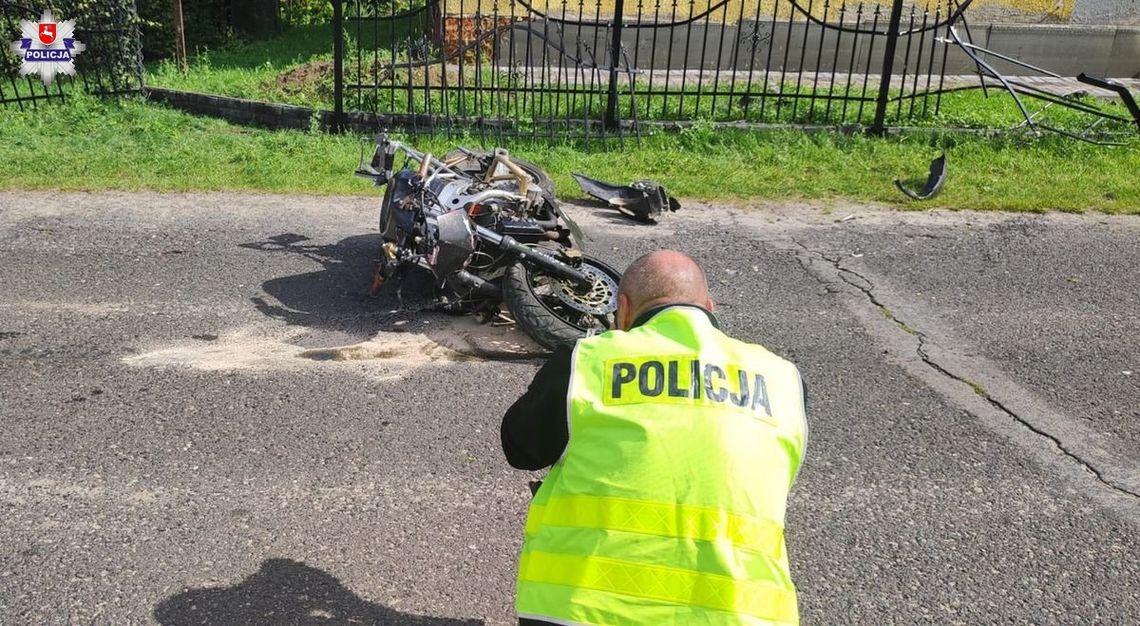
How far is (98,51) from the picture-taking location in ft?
37.0

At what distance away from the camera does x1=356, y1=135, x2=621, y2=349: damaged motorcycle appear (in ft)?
19.0

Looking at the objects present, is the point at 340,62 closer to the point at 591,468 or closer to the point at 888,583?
the point at 888,583

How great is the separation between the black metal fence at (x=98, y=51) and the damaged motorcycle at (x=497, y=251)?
6.29 m

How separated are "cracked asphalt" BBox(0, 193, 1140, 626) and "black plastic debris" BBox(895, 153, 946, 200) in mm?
1236

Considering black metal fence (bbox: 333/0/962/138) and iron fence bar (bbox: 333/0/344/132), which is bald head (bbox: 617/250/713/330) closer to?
black metal fence (bbox: 333/0/962/138)

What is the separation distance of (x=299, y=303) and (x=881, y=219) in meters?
4.92

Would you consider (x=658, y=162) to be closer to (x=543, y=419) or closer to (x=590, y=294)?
(x=590, y=294)

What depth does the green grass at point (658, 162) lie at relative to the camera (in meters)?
8.90

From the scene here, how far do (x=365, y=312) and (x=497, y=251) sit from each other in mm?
919

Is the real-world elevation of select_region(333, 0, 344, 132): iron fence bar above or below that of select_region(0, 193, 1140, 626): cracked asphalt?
above

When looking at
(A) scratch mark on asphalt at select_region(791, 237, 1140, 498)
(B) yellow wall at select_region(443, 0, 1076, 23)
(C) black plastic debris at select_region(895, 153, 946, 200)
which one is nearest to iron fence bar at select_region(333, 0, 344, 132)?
(B) yellow wall at select_region(443, 0, 1076, 23)

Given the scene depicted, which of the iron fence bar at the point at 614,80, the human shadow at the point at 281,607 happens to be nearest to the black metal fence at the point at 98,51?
the iron fence bar at the point at 614,80

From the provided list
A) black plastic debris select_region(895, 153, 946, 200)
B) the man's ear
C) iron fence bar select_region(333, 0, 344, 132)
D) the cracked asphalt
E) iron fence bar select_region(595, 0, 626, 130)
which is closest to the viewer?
the man's ear

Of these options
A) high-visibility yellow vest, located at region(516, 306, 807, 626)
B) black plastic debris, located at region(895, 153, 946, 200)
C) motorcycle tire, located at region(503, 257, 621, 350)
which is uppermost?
high-visibility yellow vest, located at region(516, 306, 807, 626)
